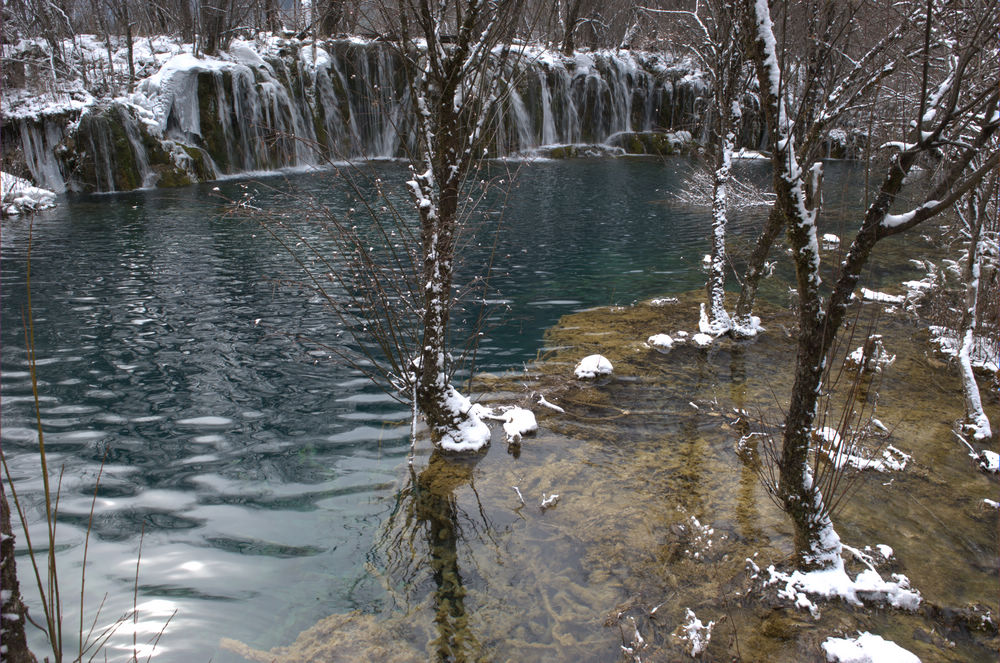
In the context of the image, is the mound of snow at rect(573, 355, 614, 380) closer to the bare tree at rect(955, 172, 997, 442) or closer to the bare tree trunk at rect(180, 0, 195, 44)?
the bare tree at rect(955, 172, 997, 442)

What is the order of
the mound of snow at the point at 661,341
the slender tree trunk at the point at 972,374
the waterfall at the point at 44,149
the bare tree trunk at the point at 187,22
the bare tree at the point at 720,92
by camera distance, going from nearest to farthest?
the slender tree trunk at the point at 972,374, the bare tree at the point at 720,92, the mound of snow at the point at 661,341, the waterfall at the point at 44,149, the bare tree trunk at the point at 187,22

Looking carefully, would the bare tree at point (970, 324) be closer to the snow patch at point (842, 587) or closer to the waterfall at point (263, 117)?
the snow patch at point (842, 587)

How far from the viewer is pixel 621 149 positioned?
3575 centimetres

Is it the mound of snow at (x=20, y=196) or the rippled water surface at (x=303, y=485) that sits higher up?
the mound of snow at (x=20, y=196)

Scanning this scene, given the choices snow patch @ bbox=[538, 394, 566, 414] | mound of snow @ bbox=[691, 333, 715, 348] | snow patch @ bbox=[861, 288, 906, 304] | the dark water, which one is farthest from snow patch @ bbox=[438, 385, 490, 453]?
snow patch @ bbox=[861, 288, 906, 304]

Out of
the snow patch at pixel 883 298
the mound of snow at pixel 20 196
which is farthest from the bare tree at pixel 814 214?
the mound of snow at pixel 20 196

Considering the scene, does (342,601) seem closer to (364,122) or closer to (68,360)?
(68,360)

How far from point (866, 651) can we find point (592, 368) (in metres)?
4.97

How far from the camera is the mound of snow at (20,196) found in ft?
58.4

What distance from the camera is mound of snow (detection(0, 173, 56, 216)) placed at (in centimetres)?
1781

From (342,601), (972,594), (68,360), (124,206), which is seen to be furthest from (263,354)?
(124,206)

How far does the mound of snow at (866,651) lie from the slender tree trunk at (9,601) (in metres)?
4.00

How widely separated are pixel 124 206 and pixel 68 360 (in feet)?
40.4

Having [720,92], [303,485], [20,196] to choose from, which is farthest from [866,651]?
[20,196]
